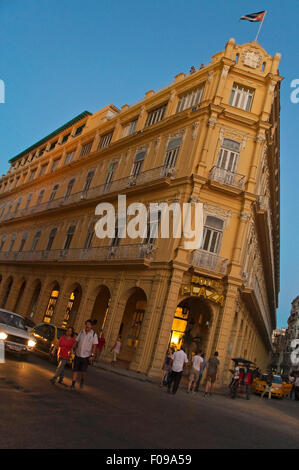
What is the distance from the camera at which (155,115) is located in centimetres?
2708

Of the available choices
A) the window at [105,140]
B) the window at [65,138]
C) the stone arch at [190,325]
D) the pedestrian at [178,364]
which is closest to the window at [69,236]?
the window at [105,140]

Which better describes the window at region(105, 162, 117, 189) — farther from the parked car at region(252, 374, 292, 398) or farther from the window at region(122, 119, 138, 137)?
the parked car at region(252, 374, 292, 398)

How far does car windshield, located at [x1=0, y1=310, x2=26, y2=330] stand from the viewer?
47.1 feet

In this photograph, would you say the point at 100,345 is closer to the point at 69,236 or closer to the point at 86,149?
the point at 69,236

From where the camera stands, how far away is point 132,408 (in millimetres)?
9273

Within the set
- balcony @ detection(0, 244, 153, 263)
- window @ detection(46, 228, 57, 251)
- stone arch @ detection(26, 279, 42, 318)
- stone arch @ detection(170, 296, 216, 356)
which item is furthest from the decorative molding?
stone arch @ detection(26, 279, 42, 318)

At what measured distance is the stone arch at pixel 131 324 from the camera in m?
23.1

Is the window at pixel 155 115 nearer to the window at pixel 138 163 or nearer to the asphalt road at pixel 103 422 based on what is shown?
the window at pixel 138 163

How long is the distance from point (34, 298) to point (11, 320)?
812 inches

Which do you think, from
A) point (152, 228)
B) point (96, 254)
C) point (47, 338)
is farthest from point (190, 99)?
point (47, 338)

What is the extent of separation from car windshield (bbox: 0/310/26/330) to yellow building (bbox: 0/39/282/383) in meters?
6.69
